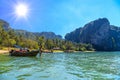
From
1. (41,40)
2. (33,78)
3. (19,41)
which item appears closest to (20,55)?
(33,78)

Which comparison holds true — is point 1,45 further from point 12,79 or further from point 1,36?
point 12,79

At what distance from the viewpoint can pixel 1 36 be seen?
13675 centimetres

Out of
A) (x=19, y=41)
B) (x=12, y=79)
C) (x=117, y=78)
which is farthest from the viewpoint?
(x=19, y=41)

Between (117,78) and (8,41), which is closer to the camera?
(117,78)

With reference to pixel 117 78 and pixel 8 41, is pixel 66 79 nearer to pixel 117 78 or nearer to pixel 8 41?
pixel 117 78

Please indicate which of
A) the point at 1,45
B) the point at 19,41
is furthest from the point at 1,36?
the point at 19,41

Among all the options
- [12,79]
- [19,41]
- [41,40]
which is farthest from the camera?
[41,40]

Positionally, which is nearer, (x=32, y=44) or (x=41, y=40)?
(x=32, y=44)

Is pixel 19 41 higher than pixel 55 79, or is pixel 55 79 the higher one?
pixel 19 41

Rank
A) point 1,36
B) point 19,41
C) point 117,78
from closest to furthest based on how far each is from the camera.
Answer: point 117,78
point 1,36
point 19,41

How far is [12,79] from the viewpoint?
24.3m

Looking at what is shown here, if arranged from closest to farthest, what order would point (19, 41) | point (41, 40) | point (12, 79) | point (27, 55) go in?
point (12, 79)
point (27, 55)
point (19, 41)
point (41, 40)

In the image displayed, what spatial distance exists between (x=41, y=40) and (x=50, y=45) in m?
10.4

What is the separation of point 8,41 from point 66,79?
120 meters
